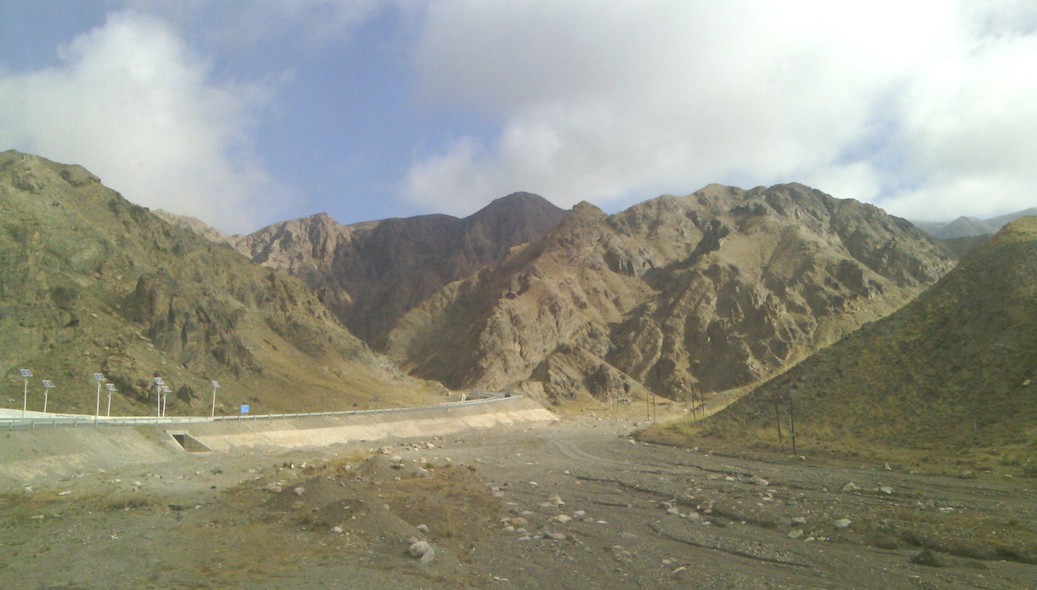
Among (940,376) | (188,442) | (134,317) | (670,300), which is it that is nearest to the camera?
(940,376)

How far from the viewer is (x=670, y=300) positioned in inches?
6299

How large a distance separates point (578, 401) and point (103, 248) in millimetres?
86794

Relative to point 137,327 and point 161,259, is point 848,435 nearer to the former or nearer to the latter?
point 137,327

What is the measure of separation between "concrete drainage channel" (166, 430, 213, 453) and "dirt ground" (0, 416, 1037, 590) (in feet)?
39.3

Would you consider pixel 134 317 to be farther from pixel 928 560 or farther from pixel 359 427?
pixel 928 560

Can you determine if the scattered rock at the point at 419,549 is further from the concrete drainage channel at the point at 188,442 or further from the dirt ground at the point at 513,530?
the concrete drainage channel at the point at 188,442

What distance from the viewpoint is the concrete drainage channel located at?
154ft

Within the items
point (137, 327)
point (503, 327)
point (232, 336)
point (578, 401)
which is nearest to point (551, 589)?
point (137, 327)

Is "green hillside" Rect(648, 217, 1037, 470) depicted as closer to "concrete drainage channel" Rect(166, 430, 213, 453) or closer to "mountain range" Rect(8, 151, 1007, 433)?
"mountain range" Rect(8, 151, 1007, 433)

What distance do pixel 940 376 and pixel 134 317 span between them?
7293 cm

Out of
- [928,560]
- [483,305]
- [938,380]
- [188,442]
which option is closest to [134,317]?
[188,442]

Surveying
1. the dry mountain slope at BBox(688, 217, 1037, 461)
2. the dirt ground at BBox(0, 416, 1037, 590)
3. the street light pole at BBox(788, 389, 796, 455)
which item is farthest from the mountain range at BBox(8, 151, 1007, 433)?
the dirt ground at BBox(0, 416, 1037, 590)

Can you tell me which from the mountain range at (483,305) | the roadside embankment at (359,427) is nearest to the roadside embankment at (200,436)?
the roadside embankment at (359,427)

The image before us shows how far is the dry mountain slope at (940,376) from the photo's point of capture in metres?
36.1
